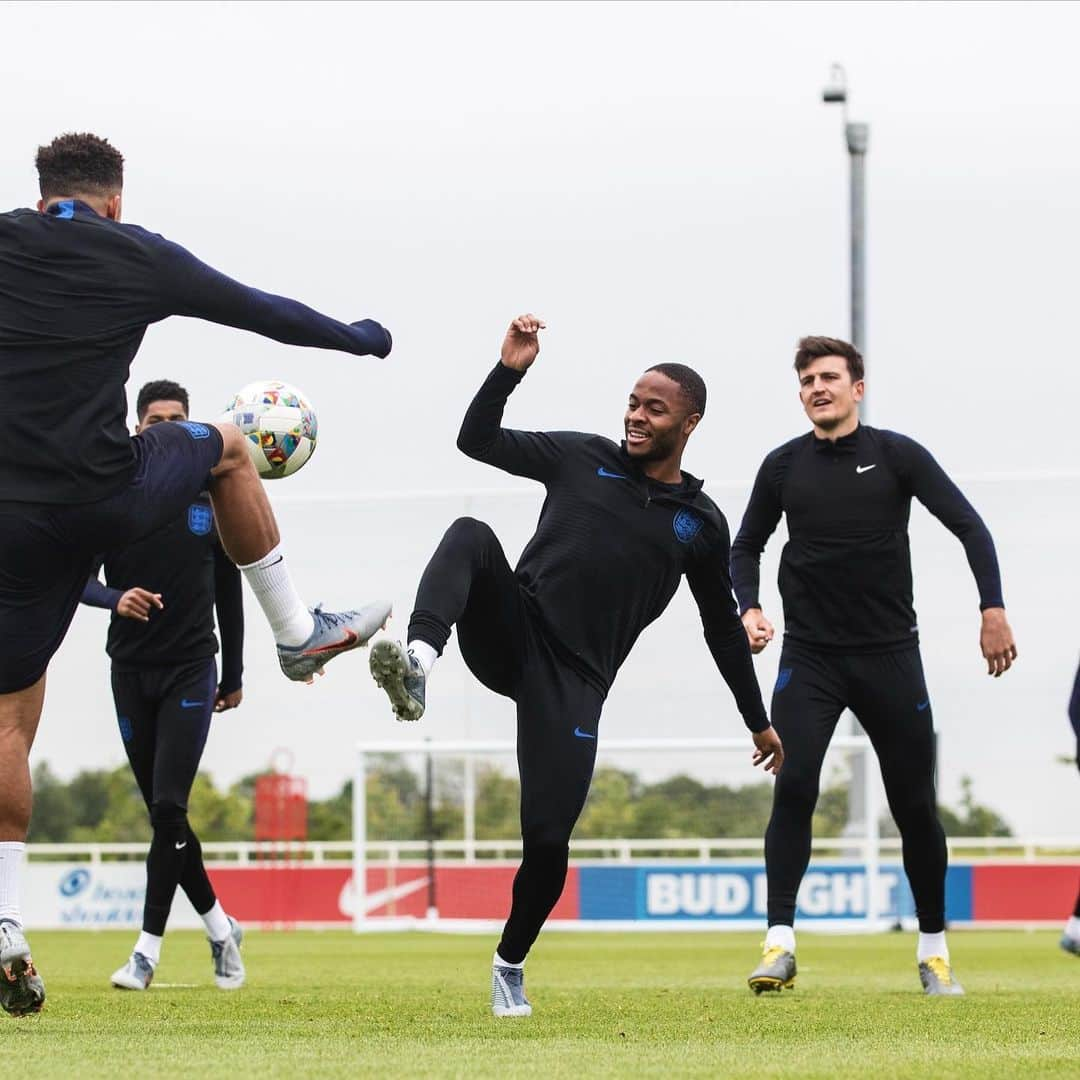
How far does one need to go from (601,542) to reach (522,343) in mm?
810

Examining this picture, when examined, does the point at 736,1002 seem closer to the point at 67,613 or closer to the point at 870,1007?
the point at 870,1007

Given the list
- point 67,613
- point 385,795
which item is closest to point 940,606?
point 385,795

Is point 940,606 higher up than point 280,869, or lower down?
higher up

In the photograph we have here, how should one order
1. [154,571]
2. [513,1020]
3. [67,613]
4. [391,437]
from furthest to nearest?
[391,437], [154,571], [513,1020], [67,613]

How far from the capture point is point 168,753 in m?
8.65

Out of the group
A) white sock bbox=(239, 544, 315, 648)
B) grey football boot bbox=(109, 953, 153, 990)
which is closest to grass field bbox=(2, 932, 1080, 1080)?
grey football boot bbox=(109, 953, 153, 990)

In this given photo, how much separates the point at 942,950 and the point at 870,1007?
108 cm

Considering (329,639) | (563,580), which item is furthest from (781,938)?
(329,639)

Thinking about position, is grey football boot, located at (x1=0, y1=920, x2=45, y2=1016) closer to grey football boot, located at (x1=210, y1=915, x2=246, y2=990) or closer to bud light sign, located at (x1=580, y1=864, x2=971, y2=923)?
grey football boot, located at (x1=210, y1=915, x2=246, y2=990)

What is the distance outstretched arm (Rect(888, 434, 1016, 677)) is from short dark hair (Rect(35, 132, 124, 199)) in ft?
12.2

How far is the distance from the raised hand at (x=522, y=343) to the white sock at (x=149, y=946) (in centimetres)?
352

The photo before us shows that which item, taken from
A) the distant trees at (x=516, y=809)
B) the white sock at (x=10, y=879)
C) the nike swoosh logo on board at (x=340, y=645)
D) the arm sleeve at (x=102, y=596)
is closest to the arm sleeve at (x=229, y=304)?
the nike swoosh logo on board at (x=340, y=645)

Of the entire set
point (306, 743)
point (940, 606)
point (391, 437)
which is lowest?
point (306, 743)

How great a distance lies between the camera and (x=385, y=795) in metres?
16.7
